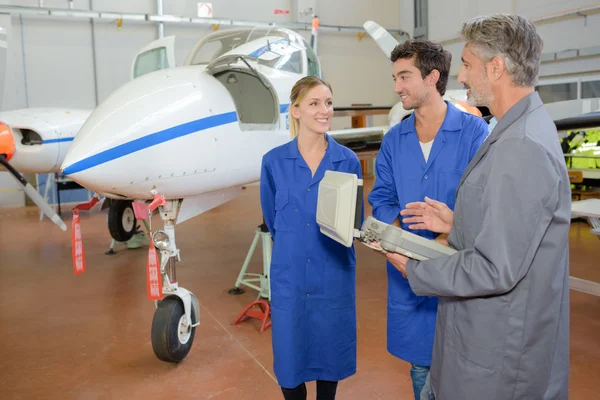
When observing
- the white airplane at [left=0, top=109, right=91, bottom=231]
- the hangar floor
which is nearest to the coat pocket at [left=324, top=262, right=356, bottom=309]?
the hangar floor

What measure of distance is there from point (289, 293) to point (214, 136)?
1.71m

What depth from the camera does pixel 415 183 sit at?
7.08ft

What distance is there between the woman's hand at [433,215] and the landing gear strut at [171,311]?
81.9 inches

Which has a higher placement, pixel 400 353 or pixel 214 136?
pixel 214 136

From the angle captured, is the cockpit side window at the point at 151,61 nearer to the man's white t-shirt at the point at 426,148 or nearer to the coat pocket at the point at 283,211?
the coat pocket at the point at 283,211

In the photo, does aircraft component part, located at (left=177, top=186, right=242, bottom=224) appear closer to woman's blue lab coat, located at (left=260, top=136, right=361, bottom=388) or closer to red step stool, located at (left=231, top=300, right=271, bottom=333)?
red step stool, located at (left=231, top=300, right=271, bottom=333)

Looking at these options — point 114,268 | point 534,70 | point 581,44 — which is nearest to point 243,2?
point 581,44

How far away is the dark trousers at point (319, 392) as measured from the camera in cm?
233

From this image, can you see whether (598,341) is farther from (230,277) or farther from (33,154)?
(33,154)

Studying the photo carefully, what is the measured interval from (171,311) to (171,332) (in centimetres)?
15

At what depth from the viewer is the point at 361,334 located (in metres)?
4.06

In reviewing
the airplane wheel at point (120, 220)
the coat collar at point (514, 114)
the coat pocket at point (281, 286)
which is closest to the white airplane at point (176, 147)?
the coat pocket at point (281, 286)

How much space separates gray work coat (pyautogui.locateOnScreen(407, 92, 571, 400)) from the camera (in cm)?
123

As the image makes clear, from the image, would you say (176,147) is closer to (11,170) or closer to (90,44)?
(11,170)
